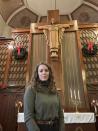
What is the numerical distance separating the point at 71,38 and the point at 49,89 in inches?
147

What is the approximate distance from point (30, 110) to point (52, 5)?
27.7ft

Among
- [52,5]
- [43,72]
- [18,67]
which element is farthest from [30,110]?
[52,5]

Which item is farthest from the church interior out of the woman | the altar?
the woman

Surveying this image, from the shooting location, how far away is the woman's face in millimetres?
2057

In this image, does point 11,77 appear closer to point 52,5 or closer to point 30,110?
point 30,110

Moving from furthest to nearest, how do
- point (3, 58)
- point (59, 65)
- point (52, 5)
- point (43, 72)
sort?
1. point (52, 5)
2. point (3, 58)
3. point (59, 65)
4. point (43, 72)

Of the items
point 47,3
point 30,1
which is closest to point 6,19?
point 30,1

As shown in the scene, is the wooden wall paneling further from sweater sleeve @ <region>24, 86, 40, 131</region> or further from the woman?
sweater sleeve @ <region>24, 86, 40, 131</region>

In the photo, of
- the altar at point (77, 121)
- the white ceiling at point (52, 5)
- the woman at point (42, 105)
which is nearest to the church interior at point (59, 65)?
the altar at point (77, 121)

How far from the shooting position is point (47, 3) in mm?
9602

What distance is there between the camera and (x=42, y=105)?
192 cm

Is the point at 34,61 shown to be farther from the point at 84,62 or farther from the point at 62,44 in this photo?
the point at 84,62

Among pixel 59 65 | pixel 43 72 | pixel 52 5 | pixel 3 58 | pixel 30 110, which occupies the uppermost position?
pixel 52 5

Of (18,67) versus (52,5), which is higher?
(52,5)
